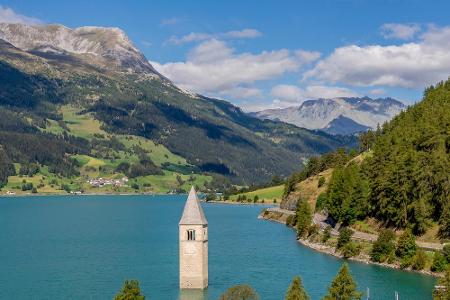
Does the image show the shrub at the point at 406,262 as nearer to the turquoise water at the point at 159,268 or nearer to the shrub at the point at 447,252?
the turquoise water at the point at 159,268

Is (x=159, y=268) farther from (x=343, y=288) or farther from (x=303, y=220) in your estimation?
(x=303, y=220)

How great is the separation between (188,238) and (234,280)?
17.0 m

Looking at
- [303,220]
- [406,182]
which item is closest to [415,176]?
[406,182]

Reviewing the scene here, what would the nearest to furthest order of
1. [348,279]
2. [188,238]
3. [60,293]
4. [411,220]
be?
[348,279] < [188,238] < [60,293] < [411,220]

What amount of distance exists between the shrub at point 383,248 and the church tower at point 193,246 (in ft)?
131

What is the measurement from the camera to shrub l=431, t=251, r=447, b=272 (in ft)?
344

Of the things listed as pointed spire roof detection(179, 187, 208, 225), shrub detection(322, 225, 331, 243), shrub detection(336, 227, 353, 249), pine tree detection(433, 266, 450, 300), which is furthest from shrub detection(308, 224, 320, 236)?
pine tree detection(433, 266, 450, 300)

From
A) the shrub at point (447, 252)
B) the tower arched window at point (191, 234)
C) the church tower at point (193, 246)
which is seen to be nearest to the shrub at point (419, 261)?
the shrub at point (447, 252)

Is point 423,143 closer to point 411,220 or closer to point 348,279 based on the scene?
point 411,220

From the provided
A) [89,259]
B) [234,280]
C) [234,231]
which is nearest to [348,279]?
[234,280]

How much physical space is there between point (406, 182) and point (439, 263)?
3049 cm

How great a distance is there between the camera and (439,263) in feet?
345

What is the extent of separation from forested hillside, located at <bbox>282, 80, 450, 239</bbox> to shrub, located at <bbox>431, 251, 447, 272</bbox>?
15.7m

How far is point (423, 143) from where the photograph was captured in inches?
5748
